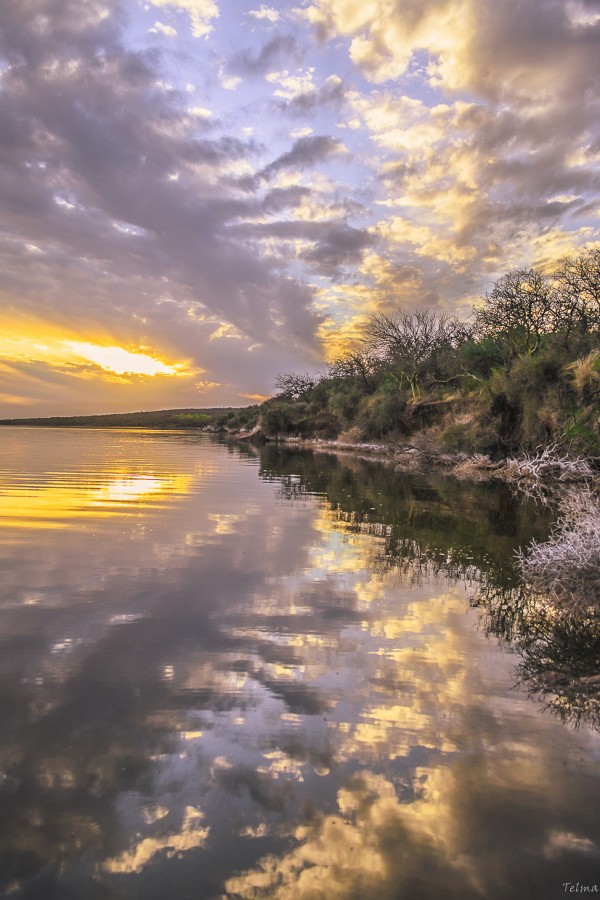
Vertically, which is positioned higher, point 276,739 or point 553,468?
point 553,468

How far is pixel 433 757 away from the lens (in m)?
3.56

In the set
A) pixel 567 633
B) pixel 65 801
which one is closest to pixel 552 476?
pixel 567 633

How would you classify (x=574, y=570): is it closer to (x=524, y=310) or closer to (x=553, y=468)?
(x=553, y=468)

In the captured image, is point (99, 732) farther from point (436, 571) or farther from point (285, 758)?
point (436, 571)

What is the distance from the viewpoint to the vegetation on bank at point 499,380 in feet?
85.1

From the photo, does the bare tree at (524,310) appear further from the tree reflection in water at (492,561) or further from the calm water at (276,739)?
the calm water at (276,739)

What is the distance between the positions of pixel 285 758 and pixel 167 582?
4440 millimetres

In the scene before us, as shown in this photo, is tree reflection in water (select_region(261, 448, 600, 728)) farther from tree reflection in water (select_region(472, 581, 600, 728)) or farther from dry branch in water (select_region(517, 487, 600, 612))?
dry branch in water (select_region(517, 487, 600, 612))

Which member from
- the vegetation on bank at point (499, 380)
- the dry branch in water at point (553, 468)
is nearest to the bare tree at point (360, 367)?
the vegetation on bank at point (499, 380)

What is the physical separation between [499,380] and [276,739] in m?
29.5

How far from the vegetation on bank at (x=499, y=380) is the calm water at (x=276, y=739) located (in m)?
19.7

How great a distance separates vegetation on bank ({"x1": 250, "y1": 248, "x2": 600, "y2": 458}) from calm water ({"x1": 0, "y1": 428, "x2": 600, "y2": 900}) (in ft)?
64.5

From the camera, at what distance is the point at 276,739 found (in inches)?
147

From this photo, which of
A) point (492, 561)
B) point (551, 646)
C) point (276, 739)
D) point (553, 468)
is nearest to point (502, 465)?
point (553, 468)
